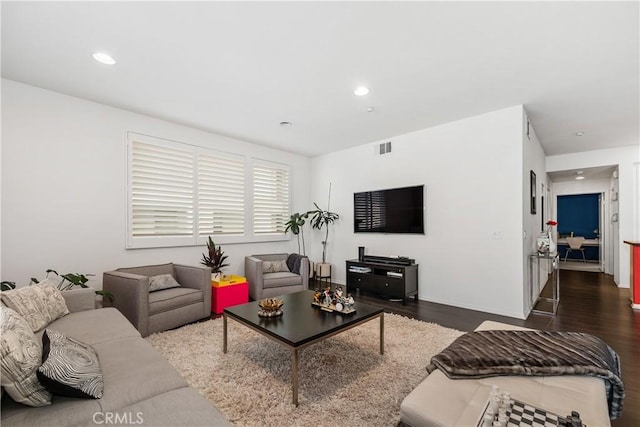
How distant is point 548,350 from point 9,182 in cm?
501

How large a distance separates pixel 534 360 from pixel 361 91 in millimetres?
2869

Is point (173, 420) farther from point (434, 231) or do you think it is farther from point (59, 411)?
point (434, 231)

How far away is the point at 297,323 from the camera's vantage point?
2.37m

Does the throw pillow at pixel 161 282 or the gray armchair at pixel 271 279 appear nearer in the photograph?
the throw pillow at pixel 161 282

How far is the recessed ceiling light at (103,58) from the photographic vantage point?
254 cm

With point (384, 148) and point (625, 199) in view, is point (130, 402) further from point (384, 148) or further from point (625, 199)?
point (625, 199)

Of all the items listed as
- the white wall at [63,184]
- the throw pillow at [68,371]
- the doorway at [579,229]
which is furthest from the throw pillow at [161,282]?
the doorway at [579,229]

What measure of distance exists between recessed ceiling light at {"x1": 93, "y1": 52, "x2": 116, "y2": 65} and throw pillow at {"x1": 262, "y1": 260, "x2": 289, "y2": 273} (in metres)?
3.20

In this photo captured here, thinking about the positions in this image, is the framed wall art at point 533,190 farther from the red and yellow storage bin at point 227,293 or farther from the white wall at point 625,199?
the red and yellow storage bin at point 227,293

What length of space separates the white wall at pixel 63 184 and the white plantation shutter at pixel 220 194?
2.43ft

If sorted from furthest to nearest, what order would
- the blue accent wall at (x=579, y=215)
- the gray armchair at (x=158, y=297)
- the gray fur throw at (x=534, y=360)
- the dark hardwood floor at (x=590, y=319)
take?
A: the blue accent wall at (x=579, y=215) < the gray armchair at (x=158, y=297) < the dark hardwood floor at (x=590, y=319) < the gray fur throw at (x=534, y=360)

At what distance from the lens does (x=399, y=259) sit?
4.65m

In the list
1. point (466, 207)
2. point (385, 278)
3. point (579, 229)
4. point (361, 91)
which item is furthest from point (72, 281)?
point (579, 229)

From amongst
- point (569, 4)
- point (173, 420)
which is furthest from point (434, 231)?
point (173, 420)
